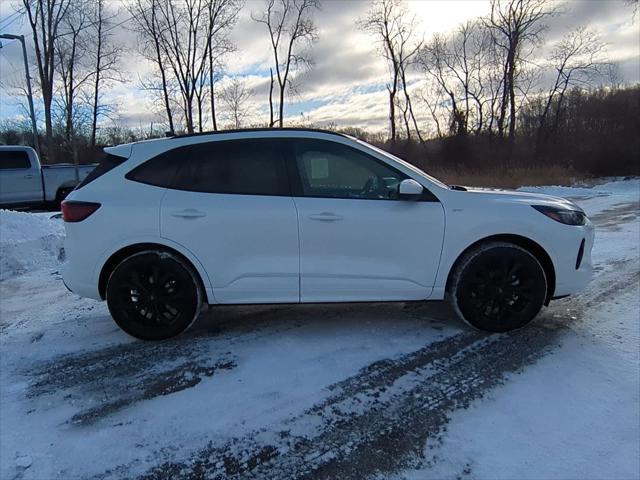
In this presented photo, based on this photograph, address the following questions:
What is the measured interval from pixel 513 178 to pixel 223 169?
2584 cm

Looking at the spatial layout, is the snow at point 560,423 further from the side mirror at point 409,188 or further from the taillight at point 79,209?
the taillight at point 79,209

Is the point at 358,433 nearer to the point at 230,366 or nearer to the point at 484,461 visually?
the point at 484,461

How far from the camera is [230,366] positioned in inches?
131

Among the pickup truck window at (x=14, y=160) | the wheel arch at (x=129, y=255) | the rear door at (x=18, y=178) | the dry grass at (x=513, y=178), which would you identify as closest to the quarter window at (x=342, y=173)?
the wheel arch at (x=129, y=255)

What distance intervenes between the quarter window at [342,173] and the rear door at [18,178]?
43.6 ft

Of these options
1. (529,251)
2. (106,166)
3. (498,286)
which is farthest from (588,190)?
(106,166)

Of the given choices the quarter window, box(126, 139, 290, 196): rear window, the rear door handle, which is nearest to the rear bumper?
the quarter window

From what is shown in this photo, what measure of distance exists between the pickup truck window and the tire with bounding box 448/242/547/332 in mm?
14649

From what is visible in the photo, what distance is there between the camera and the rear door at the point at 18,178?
43.8 feet

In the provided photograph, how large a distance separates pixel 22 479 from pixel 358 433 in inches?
69.3

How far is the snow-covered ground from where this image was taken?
2307mm

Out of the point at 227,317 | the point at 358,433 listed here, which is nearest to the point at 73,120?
the point at 227,317

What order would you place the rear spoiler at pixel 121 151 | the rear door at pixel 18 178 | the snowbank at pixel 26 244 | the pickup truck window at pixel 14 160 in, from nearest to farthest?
the rear spoiler at pixel 121 151 → the snowbank at pixel 26 244 → the rear door at pixel 18 178 → the pickup truck window at pixel 14 160

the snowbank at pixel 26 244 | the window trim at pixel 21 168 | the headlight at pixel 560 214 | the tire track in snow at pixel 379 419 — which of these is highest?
the window trim at pixel 21 168
